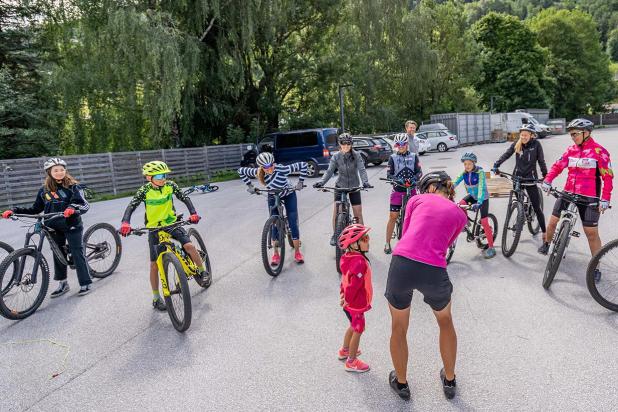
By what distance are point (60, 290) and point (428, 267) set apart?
5115 millimetres

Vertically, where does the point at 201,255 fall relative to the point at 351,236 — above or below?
below

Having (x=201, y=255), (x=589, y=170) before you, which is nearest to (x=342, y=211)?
(x=201, y=255)

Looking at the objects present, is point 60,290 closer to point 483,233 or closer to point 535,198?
point 483,233

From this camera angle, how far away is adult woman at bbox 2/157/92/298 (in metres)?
5.84

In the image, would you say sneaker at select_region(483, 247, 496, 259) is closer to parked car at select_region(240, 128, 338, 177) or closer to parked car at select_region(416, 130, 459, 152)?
parked car at select_region(240, 128, 338, 177)

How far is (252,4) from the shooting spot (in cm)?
2134

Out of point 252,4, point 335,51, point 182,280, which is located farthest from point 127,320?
point 335,51

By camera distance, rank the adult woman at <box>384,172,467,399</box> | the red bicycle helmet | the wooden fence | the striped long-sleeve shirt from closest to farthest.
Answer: the adult woman at <box>384,172,467,399</box>, the red bicycle helmet, the striped long-sleeve shirt, the wooden fence

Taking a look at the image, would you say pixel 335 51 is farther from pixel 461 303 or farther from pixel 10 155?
pixel 461 303

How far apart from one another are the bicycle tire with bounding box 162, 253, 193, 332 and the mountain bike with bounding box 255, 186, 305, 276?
1.62 metres

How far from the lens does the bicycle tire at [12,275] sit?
16.9 feet

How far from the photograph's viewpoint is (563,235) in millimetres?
5348

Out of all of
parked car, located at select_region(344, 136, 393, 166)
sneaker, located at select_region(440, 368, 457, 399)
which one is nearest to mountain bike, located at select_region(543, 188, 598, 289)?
sneaker, located at select_region(440, 368, 457, 399)

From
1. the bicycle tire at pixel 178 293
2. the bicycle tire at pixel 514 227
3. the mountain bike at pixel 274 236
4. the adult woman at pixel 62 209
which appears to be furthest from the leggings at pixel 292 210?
the bicycle tire at pixel 514 227
